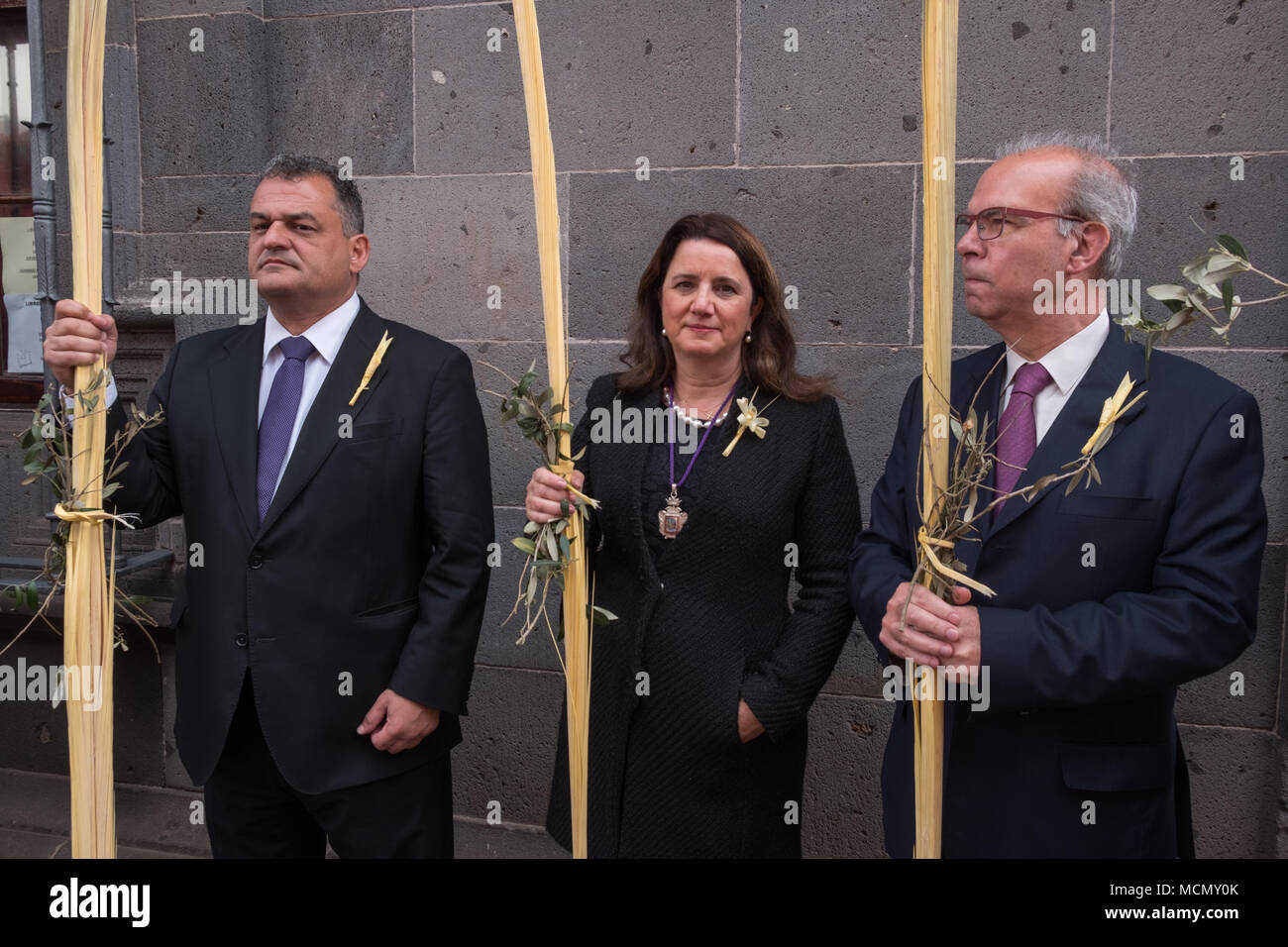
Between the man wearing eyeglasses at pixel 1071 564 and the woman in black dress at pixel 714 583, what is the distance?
224mm

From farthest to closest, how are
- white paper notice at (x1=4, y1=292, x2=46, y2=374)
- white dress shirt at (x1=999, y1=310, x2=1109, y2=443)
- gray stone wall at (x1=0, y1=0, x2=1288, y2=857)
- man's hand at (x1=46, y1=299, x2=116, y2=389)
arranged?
1. white paper notice at (x1=4, y1=292, x2=46, y2=374)
2. gray stone wall at (x1=0, y1=0, x2=1288, y2=857)
3. white dress shirt at (x1=999, y1=310, x2=1109, y2=443)
4. man's hand at (x1=46, y1=299, x2=116, y2=389)

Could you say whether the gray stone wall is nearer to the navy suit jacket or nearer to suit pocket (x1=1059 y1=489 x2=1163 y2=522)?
the navy suit jacket

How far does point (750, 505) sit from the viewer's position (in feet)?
7.18

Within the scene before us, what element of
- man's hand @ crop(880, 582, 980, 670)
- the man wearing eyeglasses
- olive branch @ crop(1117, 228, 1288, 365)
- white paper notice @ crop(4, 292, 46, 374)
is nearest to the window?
white paper notice @ crop(4, 292, 46, 374)

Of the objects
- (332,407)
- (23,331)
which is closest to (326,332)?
(332,407)

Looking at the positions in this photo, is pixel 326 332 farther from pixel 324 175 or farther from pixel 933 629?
pixel 933 629

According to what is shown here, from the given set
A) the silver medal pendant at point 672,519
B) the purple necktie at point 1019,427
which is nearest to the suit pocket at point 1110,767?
the purple necktie at point 1019,427

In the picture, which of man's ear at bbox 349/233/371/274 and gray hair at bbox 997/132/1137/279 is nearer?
gray hair at bbox 997/132/1137/279

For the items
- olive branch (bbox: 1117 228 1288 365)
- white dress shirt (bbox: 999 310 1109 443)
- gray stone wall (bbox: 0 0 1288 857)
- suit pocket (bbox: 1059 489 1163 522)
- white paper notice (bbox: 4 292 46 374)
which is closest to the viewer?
olive branch (bbox: 1117 228 1288 365)

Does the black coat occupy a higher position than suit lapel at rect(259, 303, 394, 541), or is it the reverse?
suit lapel at rect(259, 303, 394, 541)

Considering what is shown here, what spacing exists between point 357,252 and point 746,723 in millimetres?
1437

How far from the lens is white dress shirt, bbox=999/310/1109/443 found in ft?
6.29

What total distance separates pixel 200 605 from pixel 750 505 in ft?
4.07

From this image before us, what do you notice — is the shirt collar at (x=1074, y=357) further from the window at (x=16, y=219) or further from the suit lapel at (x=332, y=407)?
the window at (x=16, y=219)
